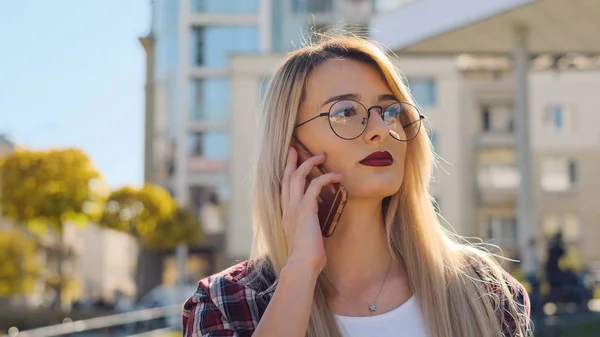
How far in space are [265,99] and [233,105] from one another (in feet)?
133

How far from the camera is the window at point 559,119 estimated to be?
1770 inches

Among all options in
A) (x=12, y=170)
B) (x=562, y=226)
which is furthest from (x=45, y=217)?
(x=562, y=226)

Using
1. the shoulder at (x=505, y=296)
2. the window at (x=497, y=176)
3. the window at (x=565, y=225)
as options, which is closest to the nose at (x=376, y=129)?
the shoulder at (x=505, y=296)

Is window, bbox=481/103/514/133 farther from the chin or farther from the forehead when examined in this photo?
the chin

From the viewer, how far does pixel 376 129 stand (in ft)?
8.07

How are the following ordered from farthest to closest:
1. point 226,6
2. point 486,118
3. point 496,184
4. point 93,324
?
point 226,6, point 496,184, point 486,118, point 93,324

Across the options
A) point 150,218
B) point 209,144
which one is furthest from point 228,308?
point 209,144

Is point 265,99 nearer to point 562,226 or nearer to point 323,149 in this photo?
point 323,149

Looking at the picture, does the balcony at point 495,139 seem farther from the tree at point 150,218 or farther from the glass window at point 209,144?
the tree at point 150,218

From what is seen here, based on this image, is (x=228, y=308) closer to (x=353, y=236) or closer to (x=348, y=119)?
(x=353, y=236)

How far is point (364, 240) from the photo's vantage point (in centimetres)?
258

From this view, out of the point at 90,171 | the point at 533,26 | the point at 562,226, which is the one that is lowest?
the point at 562,226

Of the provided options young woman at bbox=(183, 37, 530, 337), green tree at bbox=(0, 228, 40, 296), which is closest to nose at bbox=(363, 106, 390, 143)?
young woman at bbox=(183, 37, 530, 337)

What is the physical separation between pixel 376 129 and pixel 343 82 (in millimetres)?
185
